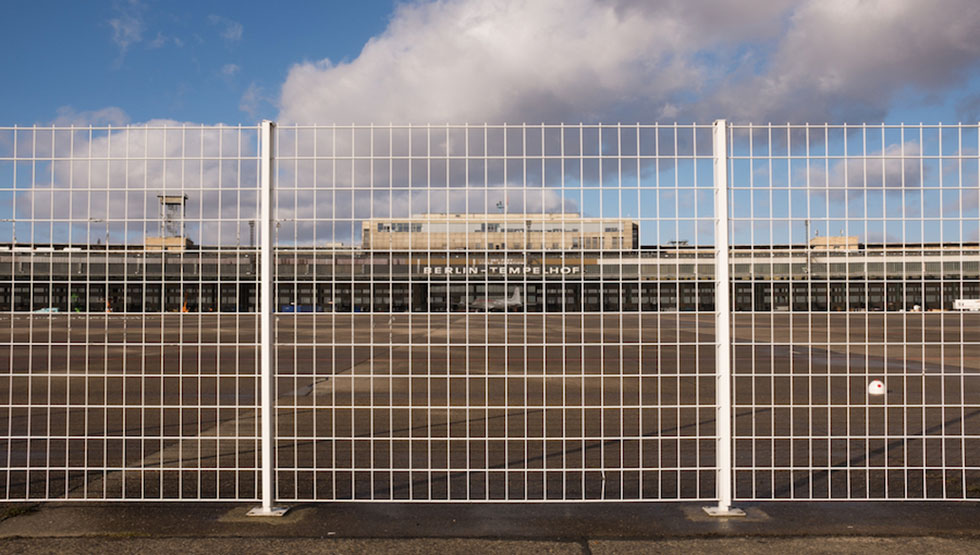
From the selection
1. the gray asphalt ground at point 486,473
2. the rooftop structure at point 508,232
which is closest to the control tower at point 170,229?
the gray asphalt ground at point 486,473

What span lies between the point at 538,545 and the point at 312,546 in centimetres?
143

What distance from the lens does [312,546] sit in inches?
165

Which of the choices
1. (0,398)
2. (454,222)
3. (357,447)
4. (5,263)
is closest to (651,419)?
(357,447)

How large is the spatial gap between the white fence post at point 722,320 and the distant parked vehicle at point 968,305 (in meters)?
2.01

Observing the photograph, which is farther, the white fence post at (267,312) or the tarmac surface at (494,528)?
the white fence post at (267,312)

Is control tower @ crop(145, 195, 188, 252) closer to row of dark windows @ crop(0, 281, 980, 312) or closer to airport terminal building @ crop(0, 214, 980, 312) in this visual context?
airport terminal building @ crop(0, 214, 980, 312)

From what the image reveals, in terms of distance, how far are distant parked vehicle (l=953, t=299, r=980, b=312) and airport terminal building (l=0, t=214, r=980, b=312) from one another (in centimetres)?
15

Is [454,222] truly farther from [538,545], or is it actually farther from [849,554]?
[849,554]

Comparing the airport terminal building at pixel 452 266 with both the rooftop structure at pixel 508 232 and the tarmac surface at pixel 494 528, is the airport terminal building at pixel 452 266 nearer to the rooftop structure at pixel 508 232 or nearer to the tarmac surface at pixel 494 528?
the rooftop structure at pixel 508 232

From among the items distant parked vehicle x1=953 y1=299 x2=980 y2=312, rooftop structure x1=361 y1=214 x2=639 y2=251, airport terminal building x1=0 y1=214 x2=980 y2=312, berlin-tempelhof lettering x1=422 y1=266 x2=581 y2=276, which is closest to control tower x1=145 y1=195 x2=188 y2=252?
airport terminal building x1=0 y1=214 x2=980 y2=312

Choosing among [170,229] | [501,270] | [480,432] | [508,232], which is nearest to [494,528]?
[501,270]

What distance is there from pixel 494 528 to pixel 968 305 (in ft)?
15.1

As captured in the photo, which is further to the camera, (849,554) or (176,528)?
(176,528)

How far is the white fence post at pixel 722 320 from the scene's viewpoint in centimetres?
471
